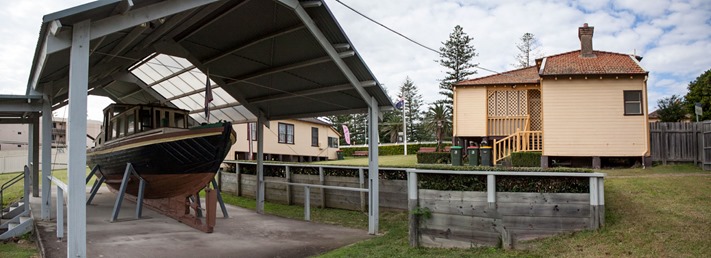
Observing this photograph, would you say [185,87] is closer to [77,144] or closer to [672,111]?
[77,144]

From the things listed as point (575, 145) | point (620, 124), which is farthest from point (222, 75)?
point (620, 124)

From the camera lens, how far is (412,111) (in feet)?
222

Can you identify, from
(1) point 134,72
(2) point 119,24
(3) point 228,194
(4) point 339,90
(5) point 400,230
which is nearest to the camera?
(2) point 119,24

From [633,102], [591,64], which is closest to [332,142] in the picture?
[591,64]

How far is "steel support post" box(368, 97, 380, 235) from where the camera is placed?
1018 centimetres

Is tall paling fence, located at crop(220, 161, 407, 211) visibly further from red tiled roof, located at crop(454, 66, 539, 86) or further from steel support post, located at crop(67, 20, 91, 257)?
red tiled roof, located at crop(454, 66, 539, 86)

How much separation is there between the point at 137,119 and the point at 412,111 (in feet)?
186

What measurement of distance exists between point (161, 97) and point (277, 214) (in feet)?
20.2

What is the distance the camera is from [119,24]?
6453 millimetres

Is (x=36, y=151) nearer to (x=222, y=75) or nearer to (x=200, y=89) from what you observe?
(x=200, y=89)

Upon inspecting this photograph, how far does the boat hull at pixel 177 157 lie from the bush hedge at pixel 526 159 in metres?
10.9

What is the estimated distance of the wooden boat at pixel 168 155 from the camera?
36.7ft

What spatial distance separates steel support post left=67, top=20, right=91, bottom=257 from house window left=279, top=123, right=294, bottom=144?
91.3ft

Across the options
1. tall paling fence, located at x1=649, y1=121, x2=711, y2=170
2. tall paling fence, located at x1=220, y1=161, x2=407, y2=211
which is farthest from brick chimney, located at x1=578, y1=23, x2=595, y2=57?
tall paling fence, located at x1=220, y1=161, x2=407, y2=211
